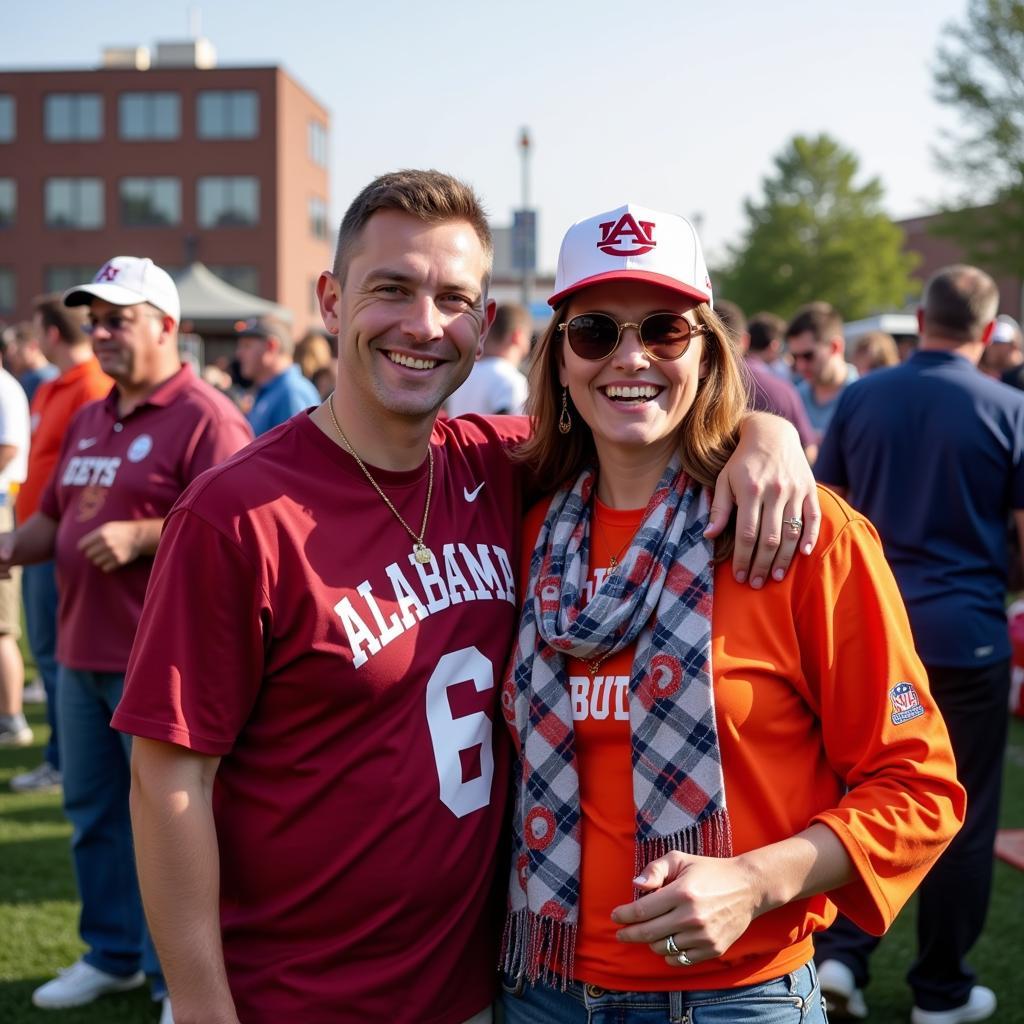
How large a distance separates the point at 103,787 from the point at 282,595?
2.58 metres

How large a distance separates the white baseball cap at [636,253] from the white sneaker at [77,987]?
11.0 ft

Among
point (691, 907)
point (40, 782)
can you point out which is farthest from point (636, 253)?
point (40, 782)

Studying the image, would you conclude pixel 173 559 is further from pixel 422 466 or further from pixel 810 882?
pixel 810 882

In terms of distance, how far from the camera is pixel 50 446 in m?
5.99

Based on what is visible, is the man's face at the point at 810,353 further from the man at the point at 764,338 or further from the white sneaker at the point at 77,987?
the white sneaker at the point at 77,987

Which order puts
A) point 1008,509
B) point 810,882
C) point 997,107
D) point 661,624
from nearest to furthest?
point 810,882 < point 661,624 < point 1008,509 < point 997,107

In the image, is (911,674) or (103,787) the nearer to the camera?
(911,674)

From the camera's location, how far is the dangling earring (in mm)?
2529

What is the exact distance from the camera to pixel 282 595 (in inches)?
81.3

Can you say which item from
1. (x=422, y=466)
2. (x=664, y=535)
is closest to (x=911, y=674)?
(x=664, y=535)

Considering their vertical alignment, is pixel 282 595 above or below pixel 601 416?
below

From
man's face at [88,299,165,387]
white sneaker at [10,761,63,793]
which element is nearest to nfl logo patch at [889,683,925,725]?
man's face at [88,299,165,387]

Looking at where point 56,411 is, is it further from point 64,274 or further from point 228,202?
point 64,274

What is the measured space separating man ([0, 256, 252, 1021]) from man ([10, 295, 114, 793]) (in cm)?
126
